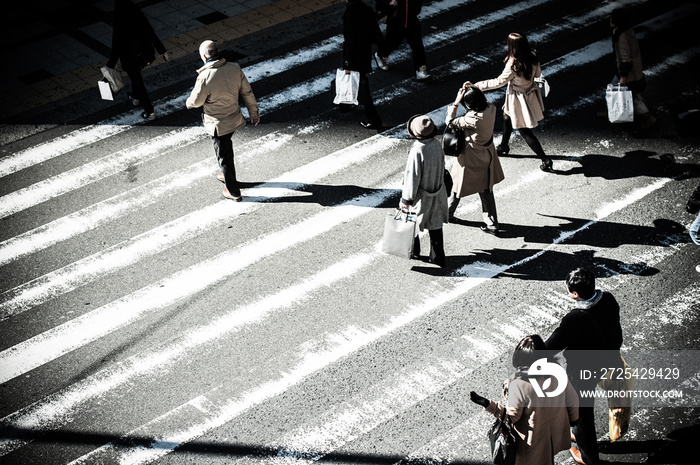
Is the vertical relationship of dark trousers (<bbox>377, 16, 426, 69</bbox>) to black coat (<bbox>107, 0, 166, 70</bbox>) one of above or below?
below

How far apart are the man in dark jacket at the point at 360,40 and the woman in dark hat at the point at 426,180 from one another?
9.60ft

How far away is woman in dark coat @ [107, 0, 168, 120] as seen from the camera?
10.3 meters

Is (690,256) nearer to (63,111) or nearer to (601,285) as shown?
(601,285)

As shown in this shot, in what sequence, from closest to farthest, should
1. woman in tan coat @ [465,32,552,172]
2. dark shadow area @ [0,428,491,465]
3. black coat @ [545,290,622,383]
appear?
black coat @ [545,290,622,383] → dark shadow area @ [0,428,491,465] → woman in tan coat @ [465,32,552,172]

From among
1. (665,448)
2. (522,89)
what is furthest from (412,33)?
(665,448)

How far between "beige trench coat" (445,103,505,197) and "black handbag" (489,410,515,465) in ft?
11.6

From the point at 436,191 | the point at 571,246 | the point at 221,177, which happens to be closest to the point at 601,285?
the point at 571,246

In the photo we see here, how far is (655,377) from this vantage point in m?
6.70

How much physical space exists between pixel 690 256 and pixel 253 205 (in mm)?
5224

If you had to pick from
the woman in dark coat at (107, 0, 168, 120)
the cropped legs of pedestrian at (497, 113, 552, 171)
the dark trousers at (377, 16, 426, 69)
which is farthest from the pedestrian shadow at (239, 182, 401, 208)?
the dark trousers at (377, 16, 426, 69)

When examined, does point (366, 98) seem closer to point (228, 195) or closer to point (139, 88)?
point (228, 195)

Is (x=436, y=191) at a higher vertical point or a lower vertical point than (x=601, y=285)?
higher

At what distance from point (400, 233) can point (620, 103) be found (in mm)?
4150

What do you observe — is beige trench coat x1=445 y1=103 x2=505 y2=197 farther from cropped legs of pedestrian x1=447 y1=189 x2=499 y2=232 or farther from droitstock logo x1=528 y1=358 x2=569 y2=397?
droitstock logo x1=528 y1=358 x2=569 y2=397
